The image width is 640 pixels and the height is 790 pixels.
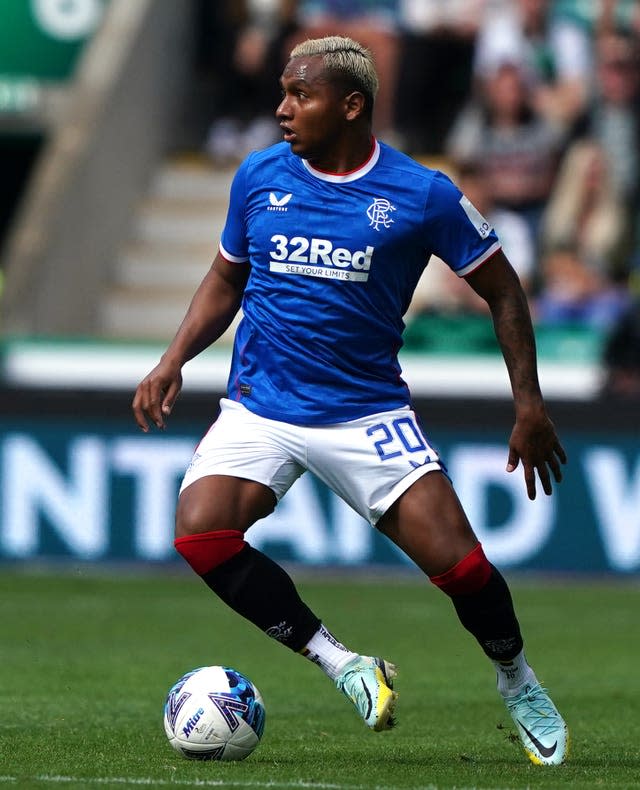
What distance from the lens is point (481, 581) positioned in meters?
6.29

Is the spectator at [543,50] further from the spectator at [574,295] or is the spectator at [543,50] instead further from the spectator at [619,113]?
the spectator at [574,295]

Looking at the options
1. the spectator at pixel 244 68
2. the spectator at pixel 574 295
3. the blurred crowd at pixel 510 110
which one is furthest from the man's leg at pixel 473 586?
the spectator at pixel 244 68

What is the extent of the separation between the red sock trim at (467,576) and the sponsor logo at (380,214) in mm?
1158

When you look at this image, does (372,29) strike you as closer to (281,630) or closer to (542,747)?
(281,630)

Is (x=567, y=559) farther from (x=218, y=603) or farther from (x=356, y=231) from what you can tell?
(x=356, y=231)

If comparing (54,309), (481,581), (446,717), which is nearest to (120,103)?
(54,309)

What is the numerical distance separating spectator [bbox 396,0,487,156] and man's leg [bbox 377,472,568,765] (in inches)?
591

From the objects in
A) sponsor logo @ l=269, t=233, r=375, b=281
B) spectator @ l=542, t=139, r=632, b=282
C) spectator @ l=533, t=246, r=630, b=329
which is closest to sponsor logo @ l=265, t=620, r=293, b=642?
sponsor logo @ l=269, t=233, r=375, b=281

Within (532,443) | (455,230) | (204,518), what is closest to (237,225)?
(455,230)

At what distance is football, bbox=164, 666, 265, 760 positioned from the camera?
617cm

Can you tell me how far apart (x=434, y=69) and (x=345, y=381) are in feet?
51.1

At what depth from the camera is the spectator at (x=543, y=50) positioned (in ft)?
66.1

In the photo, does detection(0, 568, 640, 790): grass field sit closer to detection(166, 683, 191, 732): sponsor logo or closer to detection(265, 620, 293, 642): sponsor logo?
detection(166, 683, 191, 732): sponsor logo

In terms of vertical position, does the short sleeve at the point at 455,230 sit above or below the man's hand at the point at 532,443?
above
